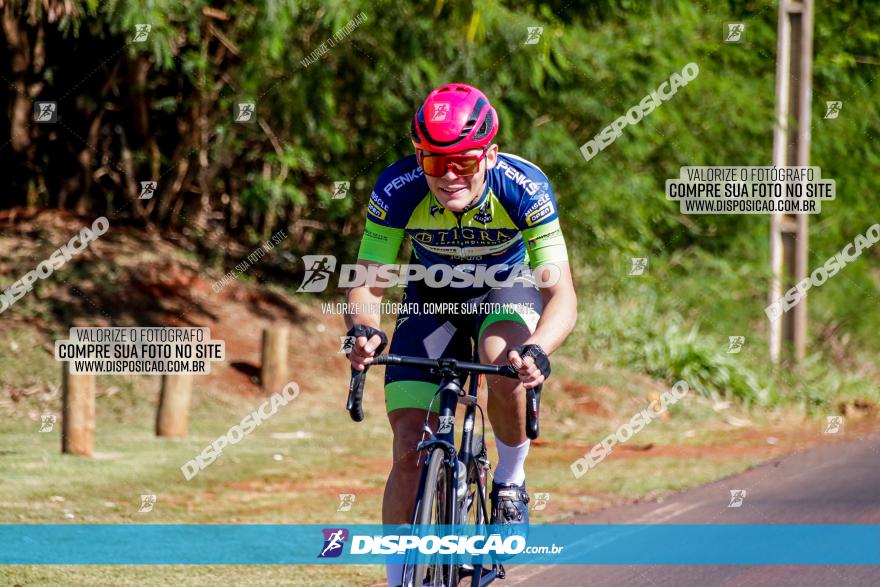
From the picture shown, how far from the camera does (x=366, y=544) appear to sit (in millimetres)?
7297

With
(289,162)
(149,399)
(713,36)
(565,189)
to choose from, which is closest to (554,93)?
(565,189)

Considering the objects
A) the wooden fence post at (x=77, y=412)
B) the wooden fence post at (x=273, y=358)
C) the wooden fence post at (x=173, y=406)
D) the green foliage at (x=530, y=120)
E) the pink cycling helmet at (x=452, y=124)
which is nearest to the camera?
the pink cycling helmet at (x=452, y=124)

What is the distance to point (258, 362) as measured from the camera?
15453 millimetres

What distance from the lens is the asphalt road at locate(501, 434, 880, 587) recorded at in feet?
23.0

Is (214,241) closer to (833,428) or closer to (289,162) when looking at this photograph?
(289,162)

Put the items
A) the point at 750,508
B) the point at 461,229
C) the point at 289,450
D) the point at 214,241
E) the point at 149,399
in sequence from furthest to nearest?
the point at 214,241
the point at 149,399
the point at 289,450
the point at 750,508
the point at 461,229

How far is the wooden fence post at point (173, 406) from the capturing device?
1216 centimetres

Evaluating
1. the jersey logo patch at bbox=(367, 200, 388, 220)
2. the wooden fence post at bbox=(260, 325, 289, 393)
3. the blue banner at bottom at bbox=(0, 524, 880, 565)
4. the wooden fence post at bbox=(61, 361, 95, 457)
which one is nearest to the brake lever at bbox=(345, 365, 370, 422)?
the jersey logo patch at bbox=(367, 200, 388, 220)

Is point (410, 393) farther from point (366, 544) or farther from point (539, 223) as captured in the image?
point (366, 544)

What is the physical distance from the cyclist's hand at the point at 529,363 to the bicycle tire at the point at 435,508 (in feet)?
1.44

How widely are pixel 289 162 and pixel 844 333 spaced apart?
10.6m

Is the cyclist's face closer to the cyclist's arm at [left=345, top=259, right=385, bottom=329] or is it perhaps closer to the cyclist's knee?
the cyclist's arm at [left=345, top=259, right=385, bottom=329]

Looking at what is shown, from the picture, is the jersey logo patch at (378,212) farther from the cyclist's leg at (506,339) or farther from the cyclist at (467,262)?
the cyclist's leg at (506,339)

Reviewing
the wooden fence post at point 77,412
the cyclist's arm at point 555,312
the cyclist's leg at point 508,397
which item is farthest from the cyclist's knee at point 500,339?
the wooden fence post at point 77,412
